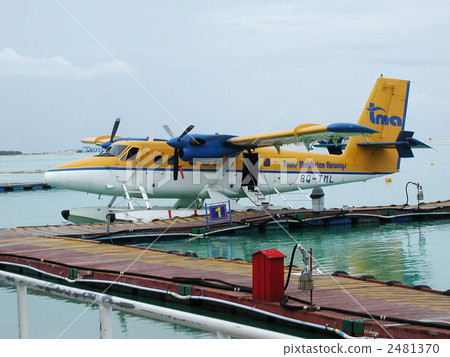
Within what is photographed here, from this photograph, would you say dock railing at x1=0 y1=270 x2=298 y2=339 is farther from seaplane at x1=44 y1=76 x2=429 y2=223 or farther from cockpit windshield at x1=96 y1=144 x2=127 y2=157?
cockpit windshield at x1=96 y1=144 x2=127 y2=157

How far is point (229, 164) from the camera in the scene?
2309 centimetres

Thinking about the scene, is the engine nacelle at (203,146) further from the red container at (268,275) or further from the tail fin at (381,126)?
the red container at (268,275)

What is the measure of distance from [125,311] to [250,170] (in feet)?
64.2

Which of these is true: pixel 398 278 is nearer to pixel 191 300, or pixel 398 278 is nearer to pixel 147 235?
pixel 191 300

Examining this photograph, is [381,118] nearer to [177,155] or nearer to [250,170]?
[250,170]

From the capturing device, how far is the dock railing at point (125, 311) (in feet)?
11.4

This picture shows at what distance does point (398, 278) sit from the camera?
542 inches

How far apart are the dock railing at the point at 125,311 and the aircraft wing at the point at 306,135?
49.8ft

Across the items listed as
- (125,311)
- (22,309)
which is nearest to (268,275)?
(22,309)

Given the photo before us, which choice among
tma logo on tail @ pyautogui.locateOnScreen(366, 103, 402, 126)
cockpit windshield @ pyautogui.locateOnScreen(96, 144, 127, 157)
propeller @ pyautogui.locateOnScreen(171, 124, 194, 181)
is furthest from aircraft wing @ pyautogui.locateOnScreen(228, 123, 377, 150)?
tma logo on tail @ pyautogui.locateOnScreen(366, 103, 402, 126)

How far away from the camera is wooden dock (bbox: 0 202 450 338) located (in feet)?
24.4

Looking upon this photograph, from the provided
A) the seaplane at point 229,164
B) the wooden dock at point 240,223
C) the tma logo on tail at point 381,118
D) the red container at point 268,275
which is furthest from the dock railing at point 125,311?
the tma logo on tail at point 381,118

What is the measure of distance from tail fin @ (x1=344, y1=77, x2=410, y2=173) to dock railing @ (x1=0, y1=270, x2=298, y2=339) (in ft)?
71.8

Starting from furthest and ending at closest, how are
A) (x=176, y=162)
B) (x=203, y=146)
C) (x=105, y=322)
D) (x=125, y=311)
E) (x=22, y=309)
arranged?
1. (x=203, y=146)
2. (x=176, y=162)
3. (x=22, y=309)
4. (x=105, y=322)
5. (x=125, y=311)
